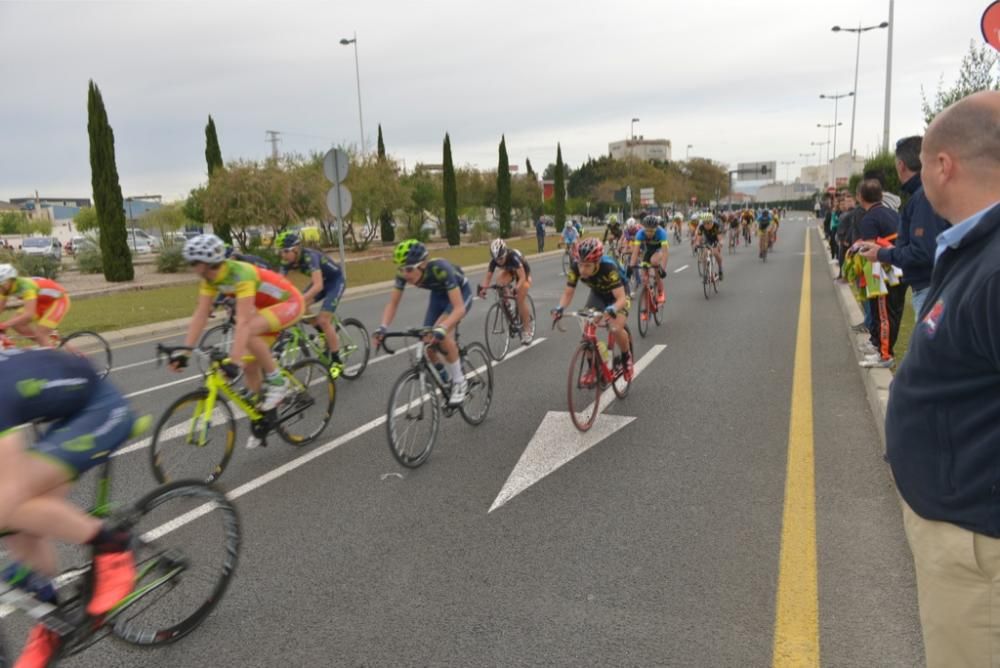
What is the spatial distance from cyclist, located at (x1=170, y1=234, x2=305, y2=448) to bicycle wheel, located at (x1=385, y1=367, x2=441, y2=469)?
1051 millimetres

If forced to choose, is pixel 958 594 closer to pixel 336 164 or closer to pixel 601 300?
pixel 601 300

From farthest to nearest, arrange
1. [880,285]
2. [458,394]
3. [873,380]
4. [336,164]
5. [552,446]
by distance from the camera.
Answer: [336,164] → [880,285] → [873,380] → [458,394] → [552,446]

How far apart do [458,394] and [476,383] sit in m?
0.37

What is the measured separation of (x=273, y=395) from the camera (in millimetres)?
5574

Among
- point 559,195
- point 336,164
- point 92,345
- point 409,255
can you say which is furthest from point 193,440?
point 559,195

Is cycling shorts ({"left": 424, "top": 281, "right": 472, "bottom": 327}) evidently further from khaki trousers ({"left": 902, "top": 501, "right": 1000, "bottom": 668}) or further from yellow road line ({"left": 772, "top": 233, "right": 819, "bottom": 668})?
khaki trousers ({"left": 902, "top": 501, "right": 1000, "bottom": 668})

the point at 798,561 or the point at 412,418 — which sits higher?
the point at 412,418

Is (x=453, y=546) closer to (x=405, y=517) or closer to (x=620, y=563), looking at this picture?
(x=405, y=517)

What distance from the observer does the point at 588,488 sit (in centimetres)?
480

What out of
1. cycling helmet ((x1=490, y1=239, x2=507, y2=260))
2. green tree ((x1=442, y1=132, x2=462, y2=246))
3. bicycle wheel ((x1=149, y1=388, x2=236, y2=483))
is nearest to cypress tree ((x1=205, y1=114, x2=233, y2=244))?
green tree ((x1=442, y1=132, x2=462, y2=246))

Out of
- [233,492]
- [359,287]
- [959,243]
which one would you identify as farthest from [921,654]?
[359,287]

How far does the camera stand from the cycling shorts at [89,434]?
252cm

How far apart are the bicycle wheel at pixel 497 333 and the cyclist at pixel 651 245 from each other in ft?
9.32

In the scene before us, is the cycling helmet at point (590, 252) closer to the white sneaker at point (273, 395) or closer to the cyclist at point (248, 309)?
the cyclist at point (248, 309)
